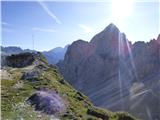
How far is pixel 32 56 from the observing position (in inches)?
3051

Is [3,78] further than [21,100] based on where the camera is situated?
Yes

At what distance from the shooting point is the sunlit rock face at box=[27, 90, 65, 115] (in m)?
36.5

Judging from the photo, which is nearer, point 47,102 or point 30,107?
point 30,107

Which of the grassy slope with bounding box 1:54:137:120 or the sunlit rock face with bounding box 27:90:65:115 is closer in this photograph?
the grassy slope with bounding box 1:54:137:120

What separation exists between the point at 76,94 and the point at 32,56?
3172 cm

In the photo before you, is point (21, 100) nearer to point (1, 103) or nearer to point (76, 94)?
point (1, 103)

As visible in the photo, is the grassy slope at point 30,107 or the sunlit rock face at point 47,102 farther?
the sunlit rock face at point 47,102

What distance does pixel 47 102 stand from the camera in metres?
37.8

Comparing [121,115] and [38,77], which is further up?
[38,77]

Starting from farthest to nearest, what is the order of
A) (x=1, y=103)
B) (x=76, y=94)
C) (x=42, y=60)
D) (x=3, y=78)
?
(x=42, y=60) < (x=3, y=78) < (x=76, y=94) < (x=1, y=103)

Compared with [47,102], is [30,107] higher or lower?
lower

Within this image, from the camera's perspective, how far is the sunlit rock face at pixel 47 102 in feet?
120

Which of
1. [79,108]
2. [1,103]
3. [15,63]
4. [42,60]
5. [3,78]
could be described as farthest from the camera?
[15,63]

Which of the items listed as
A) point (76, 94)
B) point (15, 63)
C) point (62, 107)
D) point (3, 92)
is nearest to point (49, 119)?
point (62, 107)
